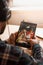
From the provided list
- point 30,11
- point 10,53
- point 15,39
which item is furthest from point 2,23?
point 30,11

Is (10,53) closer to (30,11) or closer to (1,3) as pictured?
(1,3)

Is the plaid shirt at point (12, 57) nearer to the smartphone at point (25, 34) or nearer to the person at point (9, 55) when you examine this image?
the person at point (9, 55)

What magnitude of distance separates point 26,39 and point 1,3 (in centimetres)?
62

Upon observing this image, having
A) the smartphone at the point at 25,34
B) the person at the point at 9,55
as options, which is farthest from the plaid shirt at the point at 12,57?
the smartphone at the point at 25,34

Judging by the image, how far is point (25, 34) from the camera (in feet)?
4.54

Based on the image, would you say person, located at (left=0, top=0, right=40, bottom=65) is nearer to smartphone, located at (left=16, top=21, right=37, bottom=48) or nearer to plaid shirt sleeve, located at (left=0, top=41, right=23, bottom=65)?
plaid shirt sleeve, located at (left=0, top=41, right=23, bottom=65)

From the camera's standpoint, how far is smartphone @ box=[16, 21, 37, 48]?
1353 mm

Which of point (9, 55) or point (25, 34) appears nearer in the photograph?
point (9, 55)

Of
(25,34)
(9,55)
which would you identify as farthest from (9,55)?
(25,34)

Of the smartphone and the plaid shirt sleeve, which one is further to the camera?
the smartphone

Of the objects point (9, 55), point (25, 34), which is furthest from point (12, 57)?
point (25, 34)

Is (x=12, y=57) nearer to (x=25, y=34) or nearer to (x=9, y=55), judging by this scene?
(x=9, y=55)

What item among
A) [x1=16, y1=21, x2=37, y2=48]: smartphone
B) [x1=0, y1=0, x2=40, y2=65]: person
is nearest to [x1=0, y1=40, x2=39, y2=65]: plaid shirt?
[x1=0, y1=0, x2=40, y2=65]: person

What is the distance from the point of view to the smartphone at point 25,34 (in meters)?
1.35
